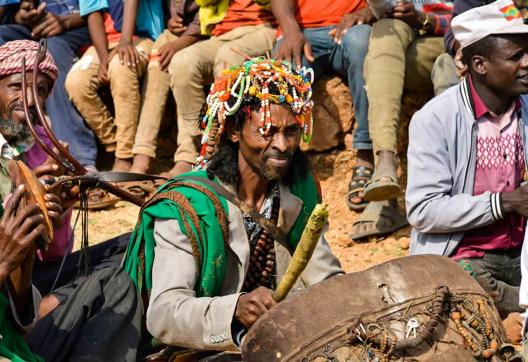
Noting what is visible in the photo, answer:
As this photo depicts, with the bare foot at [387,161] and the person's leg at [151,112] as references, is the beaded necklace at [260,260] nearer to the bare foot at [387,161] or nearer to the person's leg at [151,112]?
the bare foot at [387,161]

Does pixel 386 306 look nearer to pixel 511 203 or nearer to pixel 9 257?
pixel 9 257

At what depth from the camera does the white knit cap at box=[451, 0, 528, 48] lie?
5297 mm

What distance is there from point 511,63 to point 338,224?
2217 mm

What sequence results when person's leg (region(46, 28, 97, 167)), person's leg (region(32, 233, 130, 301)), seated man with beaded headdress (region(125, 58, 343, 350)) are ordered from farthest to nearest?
person's leg (region(46, 28, 97, 167)) < person's leg (region(32, 233, 130, 301)) < seated man with beaded headdress (region(125, 58, 343, 350))

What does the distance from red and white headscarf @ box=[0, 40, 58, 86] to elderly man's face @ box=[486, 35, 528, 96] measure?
232 cm

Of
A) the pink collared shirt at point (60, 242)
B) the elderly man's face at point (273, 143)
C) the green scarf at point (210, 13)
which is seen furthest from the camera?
the green scarf at point (210, 13)

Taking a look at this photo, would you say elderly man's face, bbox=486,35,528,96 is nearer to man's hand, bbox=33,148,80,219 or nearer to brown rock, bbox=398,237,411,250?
brown rock, bbox=398,237,411,250

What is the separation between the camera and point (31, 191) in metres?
3.80

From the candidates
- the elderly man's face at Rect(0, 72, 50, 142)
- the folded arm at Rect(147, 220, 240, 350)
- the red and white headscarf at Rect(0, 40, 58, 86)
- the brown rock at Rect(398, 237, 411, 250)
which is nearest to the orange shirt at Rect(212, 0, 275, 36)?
the brown rock at Rect(398, 237, 411, 250)

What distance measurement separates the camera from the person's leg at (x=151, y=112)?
26.3 ft

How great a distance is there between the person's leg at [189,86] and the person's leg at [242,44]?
12cm

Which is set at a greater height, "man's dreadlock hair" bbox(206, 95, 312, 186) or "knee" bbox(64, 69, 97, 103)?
"man's dreadlock hair" bbox(206, 95, 312, 186)

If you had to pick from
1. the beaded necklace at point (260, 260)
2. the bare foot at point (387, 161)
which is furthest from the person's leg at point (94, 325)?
the bare foot at point (387, 161)

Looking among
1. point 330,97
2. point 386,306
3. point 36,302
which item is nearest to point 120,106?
point 330,97
